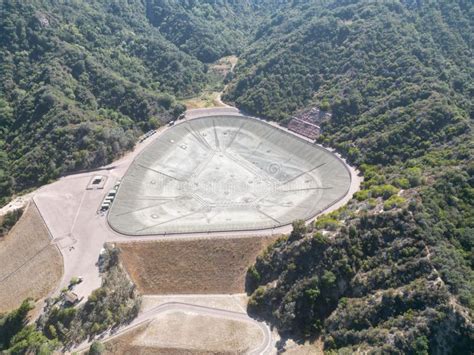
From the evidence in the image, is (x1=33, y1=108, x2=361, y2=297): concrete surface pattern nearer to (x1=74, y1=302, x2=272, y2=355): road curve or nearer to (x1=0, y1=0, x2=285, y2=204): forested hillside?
(x1=0, y1=0, x2=285, y2=204): forested hillside

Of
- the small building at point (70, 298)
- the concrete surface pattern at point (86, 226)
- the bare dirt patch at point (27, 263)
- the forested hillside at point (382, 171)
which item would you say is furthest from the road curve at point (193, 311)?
the bare dirt patch at point (27, 263)

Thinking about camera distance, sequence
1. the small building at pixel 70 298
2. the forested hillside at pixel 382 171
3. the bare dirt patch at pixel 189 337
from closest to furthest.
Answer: the forested hillside at pixel 382 171 < the bare dirt patch at pixel 189 337 < the small building at pixel 70 298

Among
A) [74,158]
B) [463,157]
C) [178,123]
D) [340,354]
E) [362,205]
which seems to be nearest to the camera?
[340,354]

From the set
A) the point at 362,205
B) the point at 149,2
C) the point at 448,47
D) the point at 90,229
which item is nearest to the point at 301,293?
the point at 362,205

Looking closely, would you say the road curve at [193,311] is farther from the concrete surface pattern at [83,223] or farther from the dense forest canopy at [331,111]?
the concrete surface pattern at [83,223]

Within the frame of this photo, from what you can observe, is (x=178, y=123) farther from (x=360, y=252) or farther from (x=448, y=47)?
(x=448, y=47)

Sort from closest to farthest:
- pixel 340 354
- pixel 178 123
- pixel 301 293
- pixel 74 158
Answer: pixel 340 354 < pixel 301 293 < pixel 74 158 < pixel 178 123

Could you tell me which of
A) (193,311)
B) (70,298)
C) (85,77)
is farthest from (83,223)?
(85,77)
